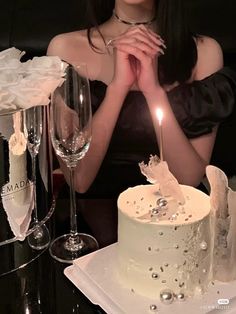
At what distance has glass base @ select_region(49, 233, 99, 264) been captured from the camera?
0.91 meters

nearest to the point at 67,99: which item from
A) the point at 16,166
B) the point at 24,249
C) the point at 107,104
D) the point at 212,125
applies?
the point at 16,166

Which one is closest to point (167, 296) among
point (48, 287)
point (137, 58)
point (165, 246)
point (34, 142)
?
point (165, 246)

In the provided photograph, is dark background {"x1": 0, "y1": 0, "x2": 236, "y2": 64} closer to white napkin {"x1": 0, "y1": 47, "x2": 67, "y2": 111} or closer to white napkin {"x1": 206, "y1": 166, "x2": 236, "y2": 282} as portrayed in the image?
white napkin {"x1": 0, "y1": 47, "x2": 67, "y2": 111}

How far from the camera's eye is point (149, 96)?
1.42 meters

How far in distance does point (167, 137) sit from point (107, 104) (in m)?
0.17

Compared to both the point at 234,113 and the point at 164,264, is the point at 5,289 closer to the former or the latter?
the point at 164,264

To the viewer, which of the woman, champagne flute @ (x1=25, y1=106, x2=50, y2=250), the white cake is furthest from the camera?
the woman

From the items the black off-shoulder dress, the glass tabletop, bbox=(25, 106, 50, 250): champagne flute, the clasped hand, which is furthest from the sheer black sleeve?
bbox=(25, 106, 50, 250): champagne flute

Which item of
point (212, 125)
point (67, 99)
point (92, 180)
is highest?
point (67, 99)

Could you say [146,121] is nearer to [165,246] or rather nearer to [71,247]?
[71,247]

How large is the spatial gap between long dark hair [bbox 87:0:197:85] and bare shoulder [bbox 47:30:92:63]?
2 centimetres

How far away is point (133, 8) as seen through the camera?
1426 millimetres

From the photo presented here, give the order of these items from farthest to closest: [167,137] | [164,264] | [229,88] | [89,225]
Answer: [229,88]
[167,137]
[89,225]
[164,264]

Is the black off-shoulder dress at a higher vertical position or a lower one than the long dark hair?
lower
